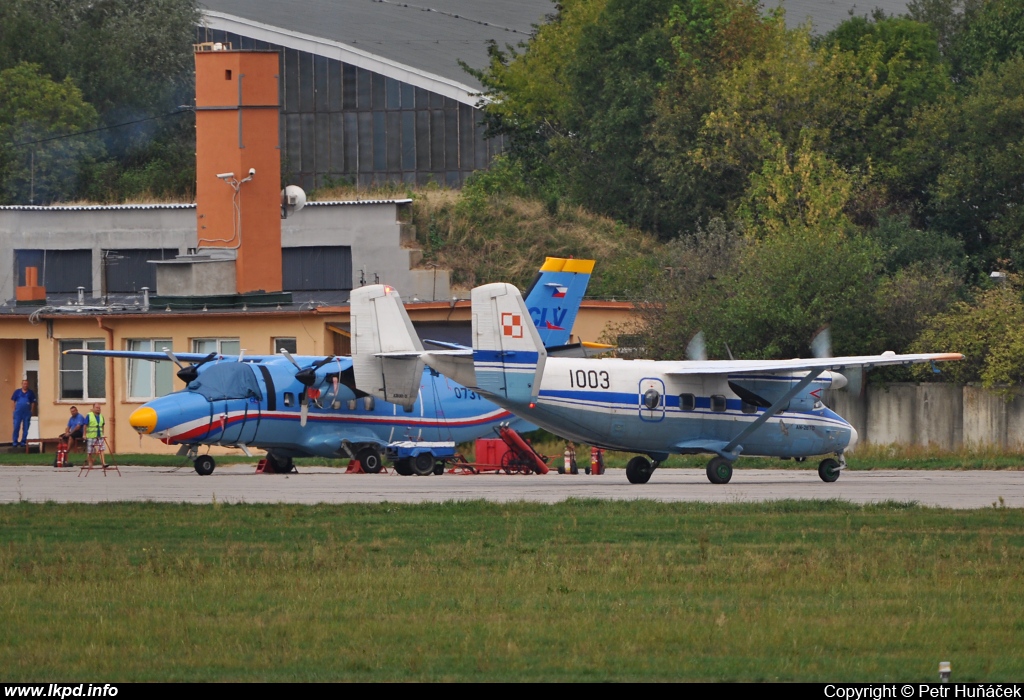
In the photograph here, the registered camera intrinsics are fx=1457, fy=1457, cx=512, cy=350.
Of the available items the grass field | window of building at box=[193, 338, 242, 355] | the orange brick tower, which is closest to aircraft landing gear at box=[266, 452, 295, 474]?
window of building at box=[193, 338, 242, 355]

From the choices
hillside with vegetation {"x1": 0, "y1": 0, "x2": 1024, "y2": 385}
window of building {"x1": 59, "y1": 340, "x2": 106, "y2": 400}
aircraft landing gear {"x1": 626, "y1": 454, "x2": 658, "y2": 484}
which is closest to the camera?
aircraft landing gear {"x1": 626, "y1": 454, "x2": 658, "y2": 484}

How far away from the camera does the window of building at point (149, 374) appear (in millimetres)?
43250

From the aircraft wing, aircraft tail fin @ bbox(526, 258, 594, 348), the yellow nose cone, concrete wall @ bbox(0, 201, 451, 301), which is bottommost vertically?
the yellow nose cone

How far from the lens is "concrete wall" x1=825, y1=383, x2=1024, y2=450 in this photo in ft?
120

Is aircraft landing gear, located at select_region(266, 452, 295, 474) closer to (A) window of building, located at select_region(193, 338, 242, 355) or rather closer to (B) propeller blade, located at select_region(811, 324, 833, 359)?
(A) window of building, located at select_region(193, 338, 242, 355)

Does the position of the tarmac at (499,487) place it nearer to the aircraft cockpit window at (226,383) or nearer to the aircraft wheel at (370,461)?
the aircraft wheel at (370,461)

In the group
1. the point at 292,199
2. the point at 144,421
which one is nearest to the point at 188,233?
the point at 292,199

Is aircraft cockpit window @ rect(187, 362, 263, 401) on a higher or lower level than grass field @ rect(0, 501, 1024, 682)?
higher

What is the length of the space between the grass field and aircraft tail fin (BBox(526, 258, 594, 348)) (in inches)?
523

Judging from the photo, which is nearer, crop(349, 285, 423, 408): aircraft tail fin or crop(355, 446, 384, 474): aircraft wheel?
crop(349, 285, 423, 408): aircraft tail fin

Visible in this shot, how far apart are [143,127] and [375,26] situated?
1374 cm

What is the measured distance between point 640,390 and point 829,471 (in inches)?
170

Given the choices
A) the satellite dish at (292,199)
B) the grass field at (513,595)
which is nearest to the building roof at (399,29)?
the satellite dish at (292,199)

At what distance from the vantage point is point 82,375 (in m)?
44.3
